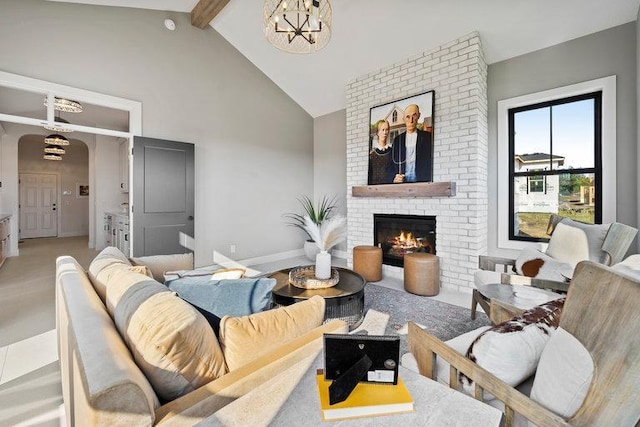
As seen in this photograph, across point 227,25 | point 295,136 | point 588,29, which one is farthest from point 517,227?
point 227,25

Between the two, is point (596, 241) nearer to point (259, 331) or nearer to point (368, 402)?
point (368, 402)

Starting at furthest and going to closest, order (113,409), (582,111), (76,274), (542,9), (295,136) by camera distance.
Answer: (295,136) → (582,111) → (542,9) → (76,274) → (113,409)

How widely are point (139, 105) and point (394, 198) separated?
3.75 meters

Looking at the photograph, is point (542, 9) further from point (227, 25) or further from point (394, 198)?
point (227, 25)

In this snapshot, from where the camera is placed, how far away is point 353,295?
7.34 feet

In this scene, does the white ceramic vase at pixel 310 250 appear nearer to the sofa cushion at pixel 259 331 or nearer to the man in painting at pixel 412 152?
the man in painting at pixel 412 152

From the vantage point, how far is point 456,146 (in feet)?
11.6

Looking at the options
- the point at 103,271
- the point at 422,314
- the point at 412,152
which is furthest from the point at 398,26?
the point at 103,271

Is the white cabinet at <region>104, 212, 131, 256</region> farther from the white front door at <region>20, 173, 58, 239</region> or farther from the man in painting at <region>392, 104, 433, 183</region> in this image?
the man in painting at <region>392, 104, 433, 183</region>

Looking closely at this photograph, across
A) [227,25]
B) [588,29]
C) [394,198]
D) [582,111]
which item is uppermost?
[227,25]

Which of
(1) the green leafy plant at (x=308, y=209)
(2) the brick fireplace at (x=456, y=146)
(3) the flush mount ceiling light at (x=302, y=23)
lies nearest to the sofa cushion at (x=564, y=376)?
(3) the flush mount ceiling light at (x=302, y=23)

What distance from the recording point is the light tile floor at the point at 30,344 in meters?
1.62

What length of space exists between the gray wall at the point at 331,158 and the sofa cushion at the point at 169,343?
460 centimetres

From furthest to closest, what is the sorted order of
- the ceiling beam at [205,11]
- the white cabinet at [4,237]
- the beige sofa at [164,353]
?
the white cabinet at [4,237]
the ceiling beam at [205,11]
the beige sofa at [164,353]
